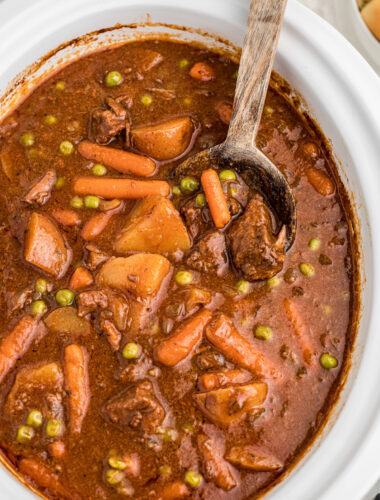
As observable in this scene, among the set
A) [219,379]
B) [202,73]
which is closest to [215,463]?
[219,379]

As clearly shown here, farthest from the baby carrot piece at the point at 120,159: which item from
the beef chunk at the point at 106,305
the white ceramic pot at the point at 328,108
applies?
the beef chunk at the point at 106,305

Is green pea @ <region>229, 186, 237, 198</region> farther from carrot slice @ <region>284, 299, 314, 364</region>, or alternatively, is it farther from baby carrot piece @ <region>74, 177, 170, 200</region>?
carrot slice @ <region>284, 299, 314, 364</region>

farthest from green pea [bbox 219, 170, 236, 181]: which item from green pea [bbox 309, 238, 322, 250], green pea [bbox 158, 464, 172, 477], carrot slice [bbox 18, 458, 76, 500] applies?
carrot slice [bbox 18, 458, 76, 500]

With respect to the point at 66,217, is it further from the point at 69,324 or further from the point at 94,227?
the point at 69,324

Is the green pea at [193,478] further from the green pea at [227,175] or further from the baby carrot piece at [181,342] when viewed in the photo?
the green pea at [227,175]

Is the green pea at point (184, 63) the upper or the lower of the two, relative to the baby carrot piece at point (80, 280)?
upper

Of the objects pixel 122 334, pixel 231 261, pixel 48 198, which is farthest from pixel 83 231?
pixel 231 261
